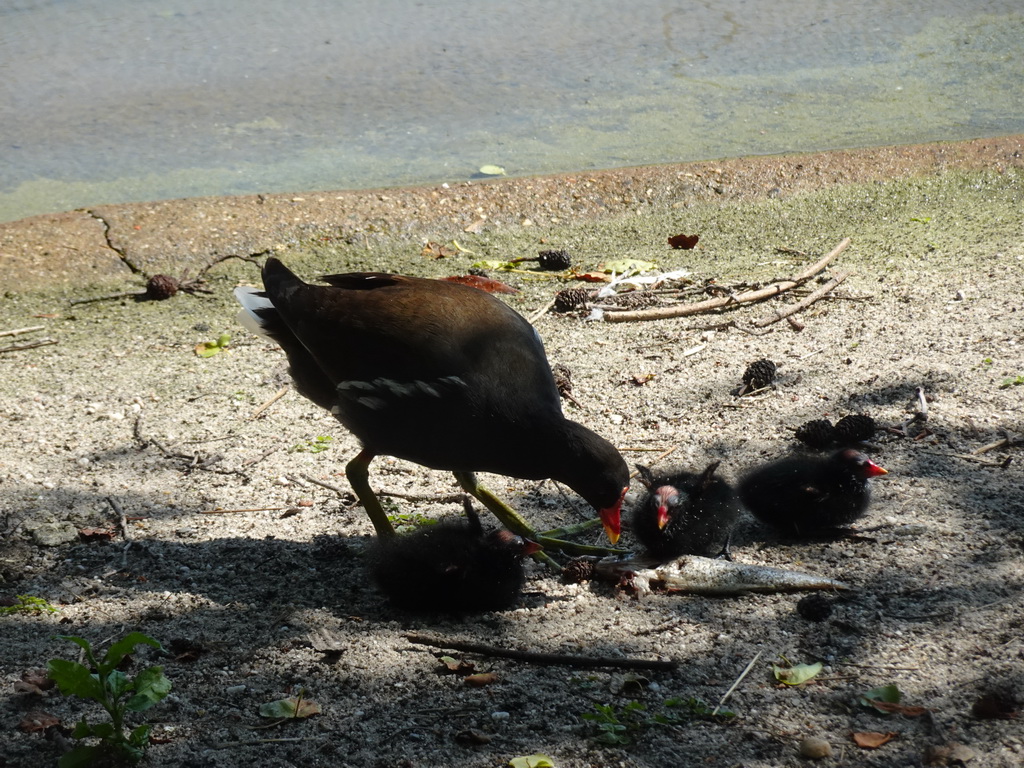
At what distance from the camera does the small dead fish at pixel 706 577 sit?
311 cm

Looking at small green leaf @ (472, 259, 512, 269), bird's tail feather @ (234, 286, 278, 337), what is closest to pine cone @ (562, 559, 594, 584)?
bird's tail feather @ (234, 286, 278, 337)

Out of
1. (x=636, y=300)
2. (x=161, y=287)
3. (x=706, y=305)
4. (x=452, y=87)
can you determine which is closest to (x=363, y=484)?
(x=636, y=300)

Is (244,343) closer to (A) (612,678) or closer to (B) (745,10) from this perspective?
(A) (612,678)

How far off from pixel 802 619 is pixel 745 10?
818cm

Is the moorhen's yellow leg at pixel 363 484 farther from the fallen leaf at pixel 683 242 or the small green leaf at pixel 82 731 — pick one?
the fallen leaf at pixel 683 242

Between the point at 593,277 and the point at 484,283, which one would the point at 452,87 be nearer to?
the point at 593,277

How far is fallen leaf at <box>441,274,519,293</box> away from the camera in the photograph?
5.51 m

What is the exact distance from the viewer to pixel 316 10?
955 centimetres

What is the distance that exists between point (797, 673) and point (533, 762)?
2.50 feet

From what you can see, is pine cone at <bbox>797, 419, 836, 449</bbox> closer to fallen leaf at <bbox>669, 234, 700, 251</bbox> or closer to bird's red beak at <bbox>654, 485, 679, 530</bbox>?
bird's red beak at <bbox>654, 485, 679, 530</bbox>

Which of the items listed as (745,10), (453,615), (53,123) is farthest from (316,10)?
(453,615)

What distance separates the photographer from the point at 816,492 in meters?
3.32

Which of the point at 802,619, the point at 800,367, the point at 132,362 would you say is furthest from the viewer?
the point at 132,362

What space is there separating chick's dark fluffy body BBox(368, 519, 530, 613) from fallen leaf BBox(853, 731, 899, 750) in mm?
1154
